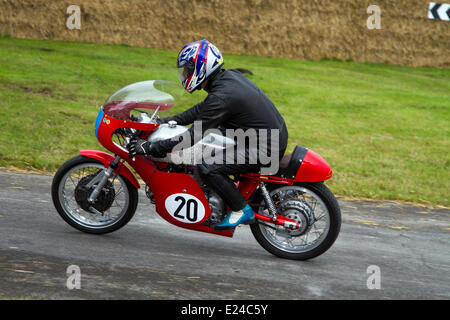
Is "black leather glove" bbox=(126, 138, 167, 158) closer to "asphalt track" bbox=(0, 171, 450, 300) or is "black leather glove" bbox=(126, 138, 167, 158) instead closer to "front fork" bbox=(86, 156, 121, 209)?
"front fork" bbox=(86, 156, 121, 209)

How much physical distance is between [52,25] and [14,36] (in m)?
1.41

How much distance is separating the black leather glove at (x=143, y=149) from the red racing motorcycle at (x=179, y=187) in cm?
11

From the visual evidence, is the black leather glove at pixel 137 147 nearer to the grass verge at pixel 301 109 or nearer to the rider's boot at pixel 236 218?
the rider's boot at pixel 236 218

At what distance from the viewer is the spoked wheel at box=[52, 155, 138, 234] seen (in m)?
5.75

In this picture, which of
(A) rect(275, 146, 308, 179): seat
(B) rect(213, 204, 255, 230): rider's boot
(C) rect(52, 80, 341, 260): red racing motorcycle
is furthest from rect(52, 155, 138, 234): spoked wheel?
(A) rect(275, 146, 308, 179): seat

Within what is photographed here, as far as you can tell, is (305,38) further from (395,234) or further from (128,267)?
(128,267)

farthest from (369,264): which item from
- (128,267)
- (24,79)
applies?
(24,79)

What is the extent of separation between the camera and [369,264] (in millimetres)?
5746

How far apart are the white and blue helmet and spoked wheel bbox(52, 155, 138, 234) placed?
1.27 metres

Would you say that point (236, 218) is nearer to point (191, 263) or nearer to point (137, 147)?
point (191, 263)

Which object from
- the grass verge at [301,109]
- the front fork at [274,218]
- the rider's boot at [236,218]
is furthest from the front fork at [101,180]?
the grass verge at [301,109]

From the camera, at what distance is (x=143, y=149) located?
531 cm

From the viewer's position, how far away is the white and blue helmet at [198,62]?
5.32m

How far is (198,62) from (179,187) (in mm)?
1226
